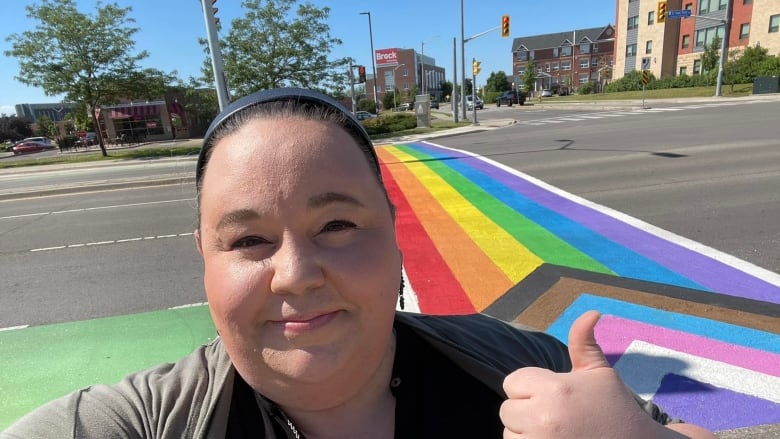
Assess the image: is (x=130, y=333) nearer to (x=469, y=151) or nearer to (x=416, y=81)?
(x=469, y=151)

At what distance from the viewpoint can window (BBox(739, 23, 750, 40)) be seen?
47037 millimetres

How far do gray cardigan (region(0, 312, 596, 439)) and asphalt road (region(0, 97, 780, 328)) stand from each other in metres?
1.43

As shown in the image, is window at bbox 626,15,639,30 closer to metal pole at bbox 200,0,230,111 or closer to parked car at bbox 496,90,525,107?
parked car at bbox 496,90,525,107

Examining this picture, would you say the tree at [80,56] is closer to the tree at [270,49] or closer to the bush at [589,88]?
the tree at [270,49]

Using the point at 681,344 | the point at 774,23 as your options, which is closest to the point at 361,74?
→ the point at 681,344

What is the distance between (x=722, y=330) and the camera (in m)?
3.30

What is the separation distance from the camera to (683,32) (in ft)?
182

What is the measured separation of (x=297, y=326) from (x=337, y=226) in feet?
0.84

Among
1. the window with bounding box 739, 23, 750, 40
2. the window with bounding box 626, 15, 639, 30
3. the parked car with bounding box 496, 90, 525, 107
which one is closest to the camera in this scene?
the window with bounding box 739, 23, 750, 40

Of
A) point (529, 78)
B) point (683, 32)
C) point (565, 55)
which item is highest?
point (565, 55)

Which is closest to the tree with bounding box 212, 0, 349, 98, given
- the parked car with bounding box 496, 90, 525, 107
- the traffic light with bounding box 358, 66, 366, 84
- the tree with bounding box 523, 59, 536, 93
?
the traffic light with bounding box 358, 66, 366, 84

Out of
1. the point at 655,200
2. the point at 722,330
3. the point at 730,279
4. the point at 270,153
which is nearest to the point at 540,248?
the point at 730,279

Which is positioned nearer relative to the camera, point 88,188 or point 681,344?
point 681,344

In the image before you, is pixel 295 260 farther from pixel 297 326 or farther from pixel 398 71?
pixel 398 71
